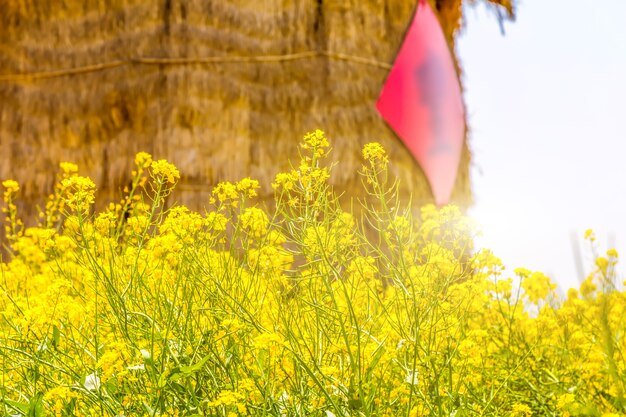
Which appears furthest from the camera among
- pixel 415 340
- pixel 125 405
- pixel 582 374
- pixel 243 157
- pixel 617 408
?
pixel 243 157

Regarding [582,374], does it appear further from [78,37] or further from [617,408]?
[78,37]

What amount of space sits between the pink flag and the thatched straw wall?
119mm

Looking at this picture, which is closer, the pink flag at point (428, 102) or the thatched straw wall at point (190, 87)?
the thatched straw wall at point (190, 87)

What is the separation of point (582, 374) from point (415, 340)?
1.13 m

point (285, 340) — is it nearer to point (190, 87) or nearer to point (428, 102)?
point (190, 87)

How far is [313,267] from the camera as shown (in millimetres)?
2037

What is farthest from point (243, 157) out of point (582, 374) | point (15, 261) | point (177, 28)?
point (582, 374)

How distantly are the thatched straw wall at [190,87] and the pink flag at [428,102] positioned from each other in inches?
4.7

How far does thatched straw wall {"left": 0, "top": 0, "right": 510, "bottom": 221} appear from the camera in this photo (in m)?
4.93

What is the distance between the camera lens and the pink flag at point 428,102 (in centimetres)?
552

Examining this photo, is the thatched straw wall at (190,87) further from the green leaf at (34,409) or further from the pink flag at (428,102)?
the green leaf at (34,409)

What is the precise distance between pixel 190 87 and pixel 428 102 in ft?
5.95

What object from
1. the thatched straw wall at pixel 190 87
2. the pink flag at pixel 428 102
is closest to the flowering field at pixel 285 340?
the thatched straw wall at pixel 190 87

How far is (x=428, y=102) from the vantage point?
584cm
